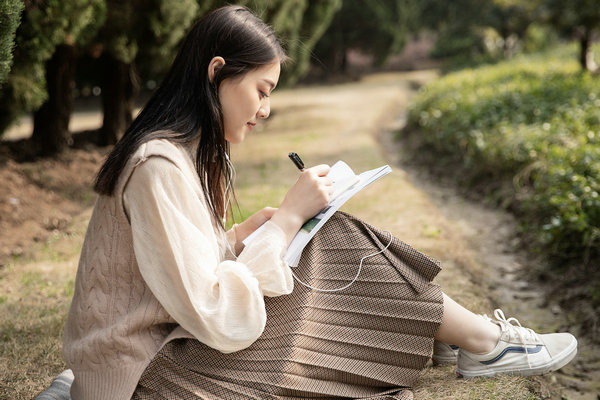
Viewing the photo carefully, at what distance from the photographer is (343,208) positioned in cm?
514

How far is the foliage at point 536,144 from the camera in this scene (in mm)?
3869

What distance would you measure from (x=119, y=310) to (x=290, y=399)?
0.53m

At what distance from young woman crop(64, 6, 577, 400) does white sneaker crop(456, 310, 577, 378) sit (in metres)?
0.25

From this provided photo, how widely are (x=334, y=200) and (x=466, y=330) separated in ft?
2.03

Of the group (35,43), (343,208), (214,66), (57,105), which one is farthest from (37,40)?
(214,66)

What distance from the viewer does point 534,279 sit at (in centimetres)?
396

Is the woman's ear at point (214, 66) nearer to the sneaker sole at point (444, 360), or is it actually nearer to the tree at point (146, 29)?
the sneaker sole at point (444, 360)

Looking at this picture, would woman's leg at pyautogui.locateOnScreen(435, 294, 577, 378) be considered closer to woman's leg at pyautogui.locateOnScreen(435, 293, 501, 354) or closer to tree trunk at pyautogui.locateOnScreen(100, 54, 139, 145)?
woman's leg at pyautogui.locateOnScreen(435, 293, 501, 354)

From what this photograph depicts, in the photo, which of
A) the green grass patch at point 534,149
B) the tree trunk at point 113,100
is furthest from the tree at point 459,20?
the tree trunk at point 113,100

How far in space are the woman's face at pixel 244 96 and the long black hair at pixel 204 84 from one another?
2cm

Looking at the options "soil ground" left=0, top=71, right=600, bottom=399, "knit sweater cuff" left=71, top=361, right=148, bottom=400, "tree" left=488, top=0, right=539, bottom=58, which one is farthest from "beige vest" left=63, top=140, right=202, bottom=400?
"tree" left=488, top=0, right=539, bottom=58

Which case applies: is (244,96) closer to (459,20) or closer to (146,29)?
(146,29)

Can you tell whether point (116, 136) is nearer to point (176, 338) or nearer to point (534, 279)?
point (534, 279)

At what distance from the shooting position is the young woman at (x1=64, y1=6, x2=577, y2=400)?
1674 millimetres
